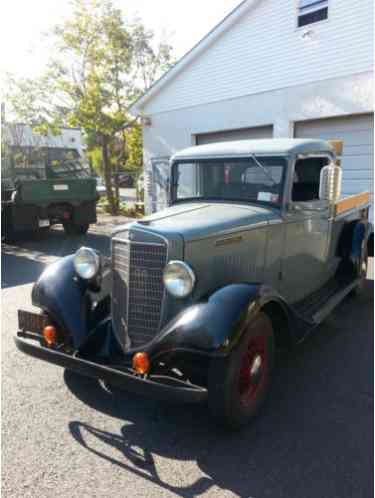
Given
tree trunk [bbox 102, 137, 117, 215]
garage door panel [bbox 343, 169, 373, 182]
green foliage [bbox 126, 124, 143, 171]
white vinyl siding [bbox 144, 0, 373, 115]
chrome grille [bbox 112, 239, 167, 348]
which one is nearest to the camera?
chrome grille [bbox 112, 239, 167, 348]

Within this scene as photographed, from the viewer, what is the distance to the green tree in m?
13.5

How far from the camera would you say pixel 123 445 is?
258 centimetres

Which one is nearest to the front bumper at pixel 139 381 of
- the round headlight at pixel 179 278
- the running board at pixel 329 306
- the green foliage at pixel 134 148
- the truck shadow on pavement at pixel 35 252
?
the round headlight at pixel 179 278

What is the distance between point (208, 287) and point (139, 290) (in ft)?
1.74

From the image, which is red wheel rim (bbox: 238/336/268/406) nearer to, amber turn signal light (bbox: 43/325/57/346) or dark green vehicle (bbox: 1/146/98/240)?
amber turn signal light (bbox: 43/325/57/346)

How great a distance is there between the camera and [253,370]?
2.81m

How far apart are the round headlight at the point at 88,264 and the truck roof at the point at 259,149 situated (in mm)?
1558

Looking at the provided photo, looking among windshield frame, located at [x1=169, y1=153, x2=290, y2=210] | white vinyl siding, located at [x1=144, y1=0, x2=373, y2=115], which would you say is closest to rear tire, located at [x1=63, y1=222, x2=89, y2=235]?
white vinyl siding, located at [x1=144, y1=0, x2=373, y2=115]

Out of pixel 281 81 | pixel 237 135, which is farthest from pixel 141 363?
pixel 237 135

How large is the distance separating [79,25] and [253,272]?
13415 mm

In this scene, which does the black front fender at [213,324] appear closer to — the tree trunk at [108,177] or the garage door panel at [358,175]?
the garage door panel at [358,175]

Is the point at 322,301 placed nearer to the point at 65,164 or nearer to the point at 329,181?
the point at 329,181

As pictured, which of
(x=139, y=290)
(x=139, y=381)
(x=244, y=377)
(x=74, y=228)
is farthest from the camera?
(x=74, y=228)

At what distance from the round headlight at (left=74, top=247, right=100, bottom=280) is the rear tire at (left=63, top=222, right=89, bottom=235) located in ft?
24.9
